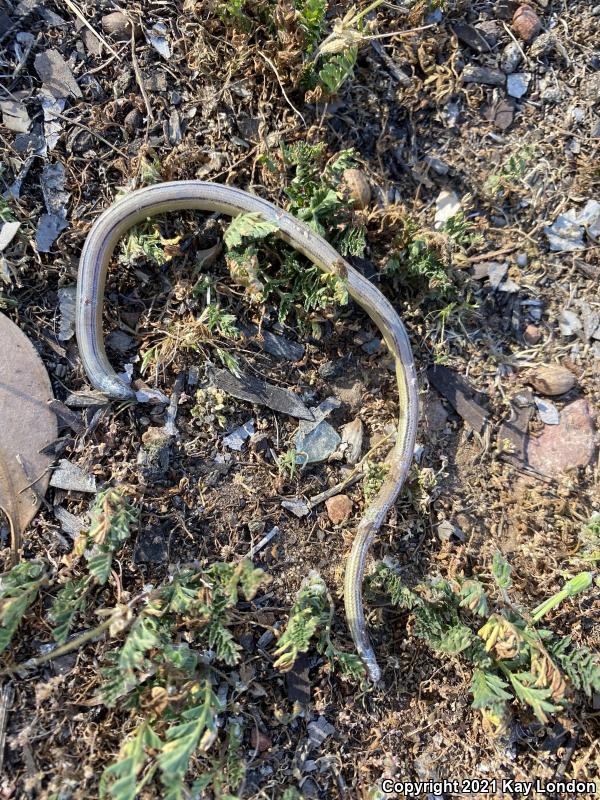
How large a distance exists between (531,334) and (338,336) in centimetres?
159

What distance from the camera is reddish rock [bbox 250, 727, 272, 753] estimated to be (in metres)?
3.80

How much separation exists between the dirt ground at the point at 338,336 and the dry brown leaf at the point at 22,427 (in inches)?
3.7

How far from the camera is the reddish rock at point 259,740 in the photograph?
12.5 feet

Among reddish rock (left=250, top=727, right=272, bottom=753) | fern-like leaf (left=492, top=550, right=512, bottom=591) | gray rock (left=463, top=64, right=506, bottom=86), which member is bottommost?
reddish rock (left=250, top=727, right=272, bottom=753)

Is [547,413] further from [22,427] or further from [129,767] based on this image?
[22,427]

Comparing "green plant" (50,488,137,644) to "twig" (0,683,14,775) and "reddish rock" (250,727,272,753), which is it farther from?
"reddish rock" (250,727,272,753)

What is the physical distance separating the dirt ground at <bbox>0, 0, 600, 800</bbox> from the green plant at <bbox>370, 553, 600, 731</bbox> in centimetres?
20

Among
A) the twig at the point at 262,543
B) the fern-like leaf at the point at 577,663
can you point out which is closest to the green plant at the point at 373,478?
the twig at the point at 262,543

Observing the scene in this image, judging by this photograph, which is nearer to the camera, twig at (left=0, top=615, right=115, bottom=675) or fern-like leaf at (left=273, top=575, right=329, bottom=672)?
twig at (left=0, top=615, right=115, bottom=675)

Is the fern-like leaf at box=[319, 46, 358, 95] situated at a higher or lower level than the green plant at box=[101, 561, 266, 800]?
higher

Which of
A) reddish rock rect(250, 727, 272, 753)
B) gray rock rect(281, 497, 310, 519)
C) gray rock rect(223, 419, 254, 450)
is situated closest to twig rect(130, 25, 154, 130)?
gray rock rect(223, 419, 254, 450)

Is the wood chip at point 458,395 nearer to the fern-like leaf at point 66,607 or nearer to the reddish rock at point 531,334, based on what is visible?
the reddish rock at point 531,334

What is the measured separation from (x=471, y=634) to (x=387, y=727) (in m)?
0.87

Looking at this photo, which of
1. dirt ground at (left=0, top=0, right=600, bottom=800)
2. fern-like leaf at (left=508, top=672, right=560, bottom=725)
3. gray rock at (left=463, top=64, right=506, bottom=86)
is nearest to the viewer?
fern-like leaf at (left=508, top=672, right=560, bottom=725)
